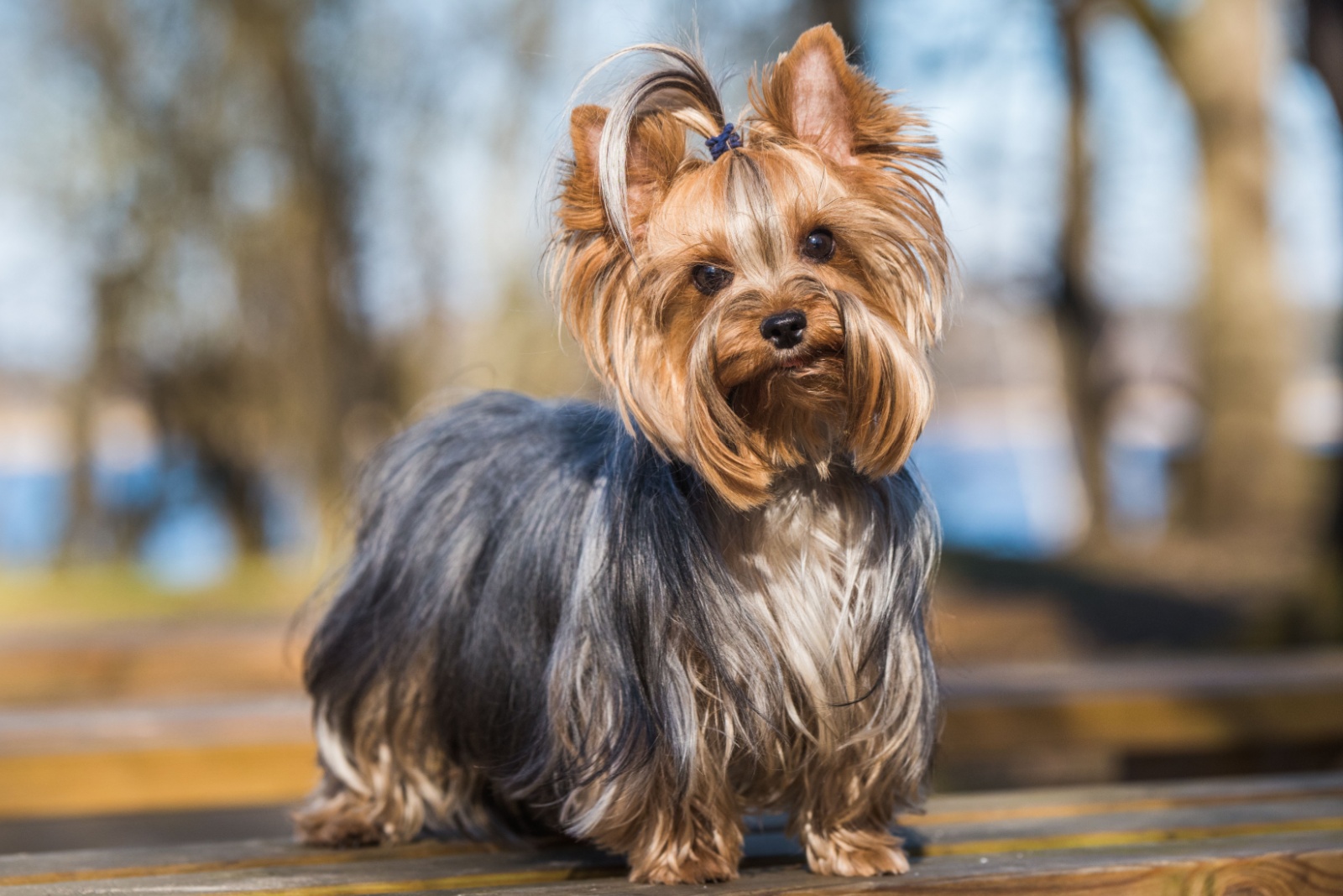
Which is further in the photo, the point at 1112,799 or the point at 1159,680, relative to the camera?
the point at 1159,680

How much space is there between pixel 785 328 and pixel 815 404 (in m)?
0.13

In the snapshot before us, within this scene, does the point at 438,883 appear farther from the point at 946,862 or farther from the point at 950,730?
the point at 950,730

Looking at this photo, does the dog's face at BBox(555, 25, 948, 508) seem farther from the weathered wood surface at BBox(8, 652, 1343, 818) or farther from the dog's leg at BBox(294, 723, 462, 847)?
the weathered wood surface at BBox(8, 652, 1343, 818)

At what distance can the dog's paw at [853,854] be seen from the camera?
2.25 meters

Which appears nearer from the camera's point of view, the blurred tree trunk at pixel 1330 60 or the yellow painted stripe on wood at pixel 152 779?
the yellow painted stripe on wood at pixel 152 779

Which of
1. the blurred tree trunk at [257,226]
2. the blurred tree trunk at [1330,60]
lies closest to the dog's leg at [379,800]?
the blurred tree trunk at [1330,60]

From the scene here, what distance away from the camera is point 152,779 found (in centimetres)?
354

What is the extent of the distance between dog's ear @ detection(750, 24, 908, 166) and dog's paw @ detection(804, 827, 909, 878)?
43.0 inches

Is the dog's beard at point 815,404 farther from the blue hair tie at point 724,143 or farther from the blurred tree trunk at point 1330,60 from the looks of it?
the blurred tree trunk at point 1330,60

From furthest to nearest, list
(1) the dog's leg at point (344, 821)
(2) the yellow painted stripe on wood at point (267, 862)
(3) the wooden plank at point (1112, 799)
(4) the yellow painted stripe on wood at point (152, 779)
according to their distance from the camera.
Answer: (4) the yellow painted stripe on wood at point (152, 779), (3) the wooden plank at point (1112, 799), (1) the dog's leg at point (344, 821), (2) the yellow painted stripe on wood at point (267, 862)

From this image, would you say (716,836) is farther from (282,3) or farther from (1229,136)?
(282,3)

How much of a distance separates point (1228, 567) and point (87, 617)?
698 centimetres

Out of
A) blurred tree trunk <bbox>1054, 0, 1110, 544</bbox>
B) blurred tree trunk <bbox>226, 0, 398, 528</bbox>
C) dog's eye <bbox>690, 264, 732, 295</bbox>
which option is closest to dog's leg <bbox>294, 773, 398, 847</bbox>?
dog's eye <bbox>690, 264, 732, 295</bbox>

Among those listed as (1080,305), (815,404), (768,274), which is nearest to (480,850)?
(815,404)
